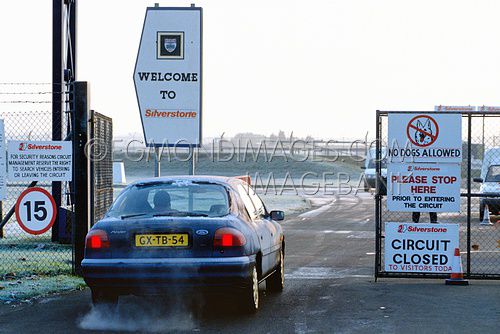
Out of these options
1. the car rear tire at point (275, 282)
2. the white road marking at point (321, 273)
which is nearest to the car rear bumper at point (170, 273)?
the car rear tire at point (275, 282)

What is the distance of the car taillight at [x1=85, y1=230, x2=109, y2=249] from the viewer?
8.94 meters

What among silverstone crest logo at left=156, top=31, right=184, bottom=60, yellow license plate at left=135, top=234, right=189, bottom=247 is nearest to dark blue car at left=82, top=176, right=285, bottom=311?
yellow license plate at left=135, top=234, right=189, bottom=247

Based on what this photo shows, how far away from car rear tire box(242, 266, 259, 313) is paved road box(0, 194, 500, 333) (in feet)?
0.41

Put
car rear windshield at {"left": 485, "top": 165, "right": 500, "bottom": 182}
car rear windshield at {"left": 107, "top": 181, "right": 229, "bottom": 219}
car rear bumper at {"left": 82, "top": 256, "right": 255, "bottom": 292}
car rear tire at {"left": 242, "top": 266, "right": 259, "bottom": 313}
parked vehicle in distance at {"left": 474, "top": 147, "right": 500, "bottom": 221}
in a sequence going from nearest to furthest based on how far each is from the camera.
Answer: car rear bumper at {"left": 82, "top": 256, "right": 255, "bottom": 292} < car rear tire at {"left": 242, "top": 266, "right": 259, "bottom": 313} < car rear windshield at {"left": 107, "top": 181, "right": 229, "bottom": 219} < parked vehicle in distance at {"left": 474, "top": 147, "right": 500, "bottom": 221} < car rear windshield at {"left": 485, "top": 165, "right": 500, "bottom": 182}

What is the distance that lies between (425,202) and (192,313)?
13.4ft

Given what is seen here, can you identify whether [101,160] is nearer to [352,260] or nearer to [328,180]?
[352,260]

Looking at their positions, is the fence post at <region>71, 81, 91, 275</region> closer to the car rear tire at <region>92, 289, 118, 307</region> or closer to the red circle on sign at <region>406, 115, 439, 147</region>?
the car rear tire at <region>92, 289, 118, 307</region>

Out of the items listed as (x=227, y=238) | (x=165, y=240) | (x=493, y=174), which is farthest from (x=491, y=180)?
(x=165, y=240)

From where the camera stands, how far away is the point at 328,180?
218 ft

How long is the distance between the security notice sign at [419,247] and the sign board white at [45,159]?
14.6ft

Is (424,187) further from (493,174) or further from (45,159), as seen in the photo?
(493,174)

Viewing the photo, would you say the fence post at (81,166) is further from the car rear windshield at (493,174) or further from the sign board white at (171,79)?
the car rear windshield at (493,174)

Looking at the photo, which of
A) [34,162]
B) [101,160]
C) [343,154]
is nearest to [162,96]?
[101,160]

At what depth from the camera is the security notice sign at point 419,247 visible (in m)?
12.2
